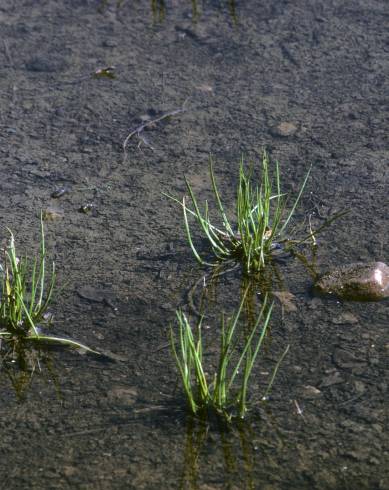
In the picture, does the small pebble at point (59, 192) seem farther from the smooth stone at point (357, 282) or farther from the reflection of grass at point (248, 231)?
the smooth stone at point (357, 282)

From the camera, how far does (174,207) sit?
121 inches

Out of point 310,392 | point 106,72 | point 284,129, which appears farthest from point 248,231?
point 106,72

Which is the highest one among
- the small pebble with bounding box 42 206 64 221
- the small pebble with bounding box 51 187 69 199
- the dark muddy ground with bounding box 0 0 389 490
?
the dark muddy ground with bounding box 0 0 389 490

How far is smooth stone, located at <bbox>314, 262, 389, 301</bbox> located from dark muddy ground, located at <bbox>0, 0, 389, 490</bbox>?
0.04m

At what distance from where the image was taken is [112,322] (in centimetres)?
257

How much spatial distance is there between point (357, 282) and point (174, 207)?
0.75 metres

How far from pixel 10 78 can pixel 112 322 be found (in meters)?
1.69

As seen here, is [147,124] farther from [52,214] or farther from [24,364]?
[24,364]

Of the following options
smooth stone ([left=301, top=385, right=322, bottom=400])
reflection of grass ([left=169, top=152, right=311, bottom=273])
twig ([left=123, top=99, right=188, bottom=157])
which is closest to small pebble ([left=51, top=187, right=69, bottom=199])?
twig ([left=123, top=99, right=188, bottom=157])

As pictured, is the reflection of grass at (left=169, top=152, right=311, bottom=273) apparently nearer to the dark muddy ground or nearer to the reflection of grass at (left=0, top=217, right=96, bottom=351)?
the dark muddy ground

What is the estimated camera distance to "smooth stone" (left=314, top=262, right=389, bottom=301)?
261 centimetres

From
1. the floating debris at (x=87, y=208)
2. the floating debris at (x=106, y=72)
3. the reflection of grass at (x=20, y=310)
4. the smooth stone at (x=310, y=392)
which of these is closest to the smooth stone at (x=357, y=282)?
the smooth stone at (x=310, y=392)

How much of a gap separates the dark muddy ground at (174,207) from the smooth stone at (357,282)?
0.15ft

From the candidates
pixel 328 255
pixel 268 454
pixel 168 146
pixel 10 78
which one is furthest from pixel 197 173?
pixel 268 454
